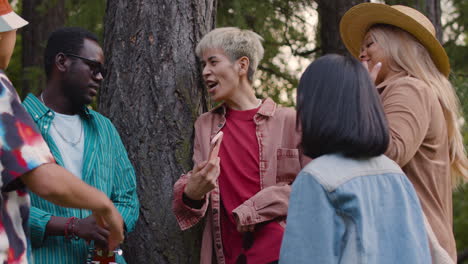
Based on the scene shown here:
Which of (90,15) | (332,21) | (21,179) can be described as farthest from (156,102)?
(332,21)

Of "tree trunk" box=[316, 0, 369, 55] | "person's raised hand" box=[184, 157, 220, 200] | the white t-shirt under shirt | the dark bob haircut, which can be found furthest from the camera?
"tree trunk" box=[316, 0, 369, 55]

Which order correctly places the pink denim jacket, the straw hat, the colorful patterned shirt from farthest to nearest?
1. the straw hat
2. the pink denim jacket
3. the colorful patterned shirt

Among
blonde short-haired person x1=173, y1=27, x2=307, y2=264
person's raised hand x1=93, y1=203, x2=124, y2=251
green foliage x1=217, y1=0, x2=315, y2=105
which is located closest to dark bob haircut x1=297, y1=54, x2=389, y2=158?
person's raised hand x1=93, y1=203, x2=124, y2=251

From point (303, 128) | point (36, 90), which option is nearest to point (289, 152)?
point (303, 128)

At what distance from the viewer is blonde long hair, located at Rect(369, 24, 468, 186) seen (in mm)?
3537

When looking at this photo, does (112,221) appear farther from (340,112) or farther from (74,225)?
(340,112)

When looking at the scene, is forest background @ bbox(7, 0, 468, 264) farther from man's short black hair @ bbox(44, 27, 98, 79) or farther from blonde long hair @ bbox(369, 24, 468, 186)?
blonde long hair @ bbox(369, 24, 468, 186)

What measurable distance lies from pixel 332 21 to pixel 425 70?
325 centimetres

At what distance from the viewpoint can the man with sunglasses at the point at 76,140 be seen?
3150 mm

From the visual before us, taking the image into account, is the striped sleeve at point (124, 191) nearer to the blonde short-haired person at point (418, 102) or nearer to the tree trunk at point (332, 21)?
the blonde short-haired person at point (418, 102)

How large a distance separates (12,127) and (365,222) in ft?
4.31

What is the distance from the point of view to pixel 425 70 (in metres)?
3.62

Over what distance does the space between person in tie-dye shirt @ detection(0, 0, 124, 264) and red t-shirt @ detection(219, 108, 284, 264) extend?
3.86ft

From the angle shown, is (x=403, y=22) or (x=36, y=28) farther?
(x=36, y=28)
